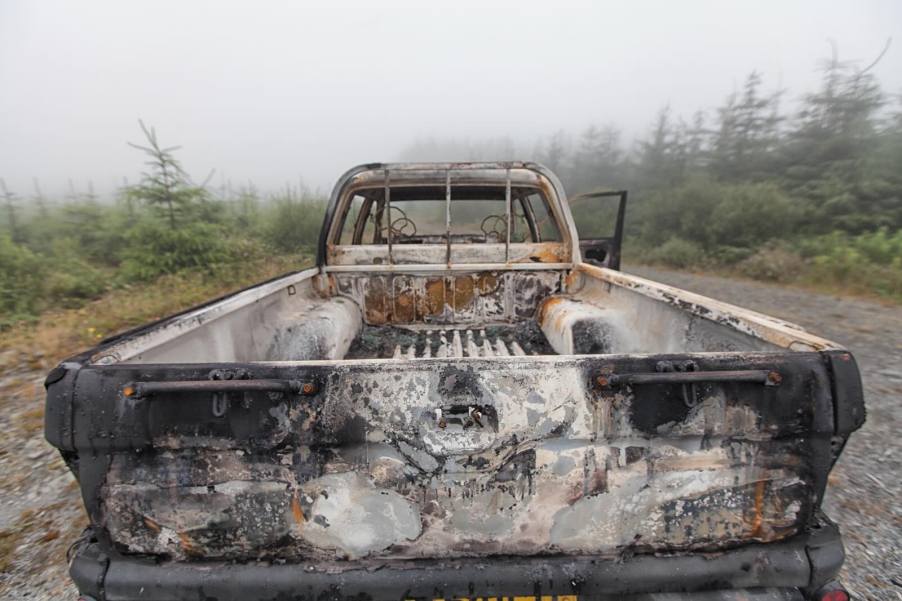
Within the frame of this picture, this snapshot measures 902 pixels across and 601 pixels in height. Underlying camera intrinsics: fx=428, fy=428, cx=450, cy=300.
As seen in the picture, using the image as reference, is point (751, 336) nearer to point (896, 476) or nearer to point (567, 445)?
point (567, 445)

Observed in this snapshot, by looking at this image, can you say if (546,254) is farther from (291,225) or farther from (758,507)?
(291,225)

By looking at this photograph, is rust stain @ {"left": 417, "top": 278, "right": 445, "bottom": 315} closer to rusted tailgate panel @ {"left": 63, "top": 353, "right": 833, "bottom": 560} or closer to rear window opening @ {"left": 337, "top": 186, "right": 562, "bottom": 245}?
rear window opening @ {"left": 337, "top": 186, "right": 562, "bottom": 245}

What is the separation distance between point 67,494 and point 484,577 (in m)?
3.02

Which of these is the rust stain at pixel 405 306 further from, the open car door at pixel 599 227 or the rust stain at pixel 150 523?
the rust stain at pixel 150 523

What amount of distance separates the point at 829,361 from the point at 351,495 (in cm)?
131

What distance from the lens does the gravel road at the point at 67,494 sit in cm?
199

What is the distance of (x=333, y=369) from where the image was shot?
115 centimetres

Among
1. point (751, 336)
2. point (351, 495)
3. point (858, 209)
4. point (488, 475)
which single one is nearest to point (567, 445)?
point (488, 475)

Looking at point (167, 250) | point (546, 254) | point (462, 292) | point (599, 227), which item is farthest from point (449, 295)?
point (599, 227)

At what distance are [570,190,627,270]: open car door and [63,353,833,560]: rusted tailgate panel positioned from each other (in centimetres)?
311

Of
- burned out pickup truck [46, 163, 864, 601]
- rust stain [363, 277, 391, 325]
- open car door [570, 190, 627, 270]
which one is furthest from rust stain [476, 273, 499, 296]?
burned out pickup truck [46, 163, 864, 601]

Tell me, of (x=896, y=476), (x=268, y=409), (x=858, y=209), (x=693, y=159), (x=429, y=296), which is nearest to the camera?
(x=268, y=409)

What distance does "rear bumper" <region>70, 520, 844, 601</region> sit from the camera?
3.63ft

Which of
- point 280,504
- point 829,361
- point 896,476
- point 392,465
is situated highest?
point 829,361
